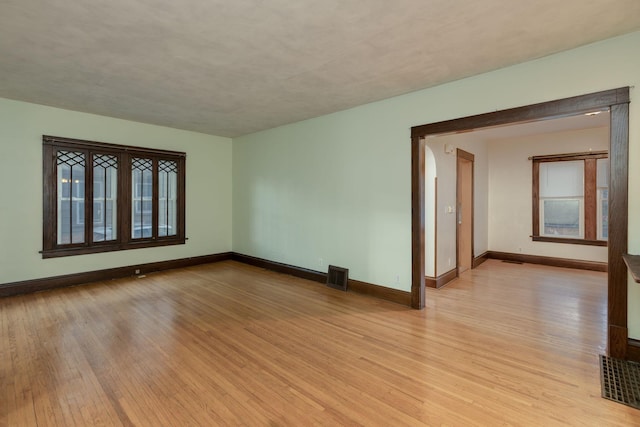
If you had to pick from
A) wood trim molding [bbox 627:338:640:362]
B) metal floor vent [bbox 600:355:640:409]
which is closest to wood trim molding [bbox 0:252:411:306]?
metal floor vent [bbox 600:355:640:409]

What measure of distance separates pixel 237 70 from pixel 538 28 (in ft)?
9.14

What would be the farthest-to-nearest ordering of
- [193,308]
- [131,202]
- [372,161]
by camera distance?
[131,202] → [372,161] → [193,308]

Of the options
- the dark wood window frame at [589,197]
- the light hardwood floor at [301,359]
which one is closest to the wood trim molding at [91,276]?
the light hardwood floor at [301,359]

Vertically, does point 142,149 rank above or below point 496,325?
above

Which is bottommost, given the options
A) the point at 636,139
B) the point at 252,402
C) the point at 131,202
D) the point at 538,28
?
the point at 252,402

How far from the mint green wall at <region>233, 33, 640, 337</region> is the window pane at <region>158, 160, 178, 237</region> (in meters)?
1.28

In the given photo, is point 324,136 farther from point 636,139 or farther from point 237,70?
point 636,139

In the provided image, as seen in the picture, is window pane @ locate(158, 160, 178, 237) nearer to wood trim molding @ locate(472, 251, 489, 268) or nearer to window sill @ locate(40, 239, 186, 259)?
window sill @ locate(40, 239, 186, 259)

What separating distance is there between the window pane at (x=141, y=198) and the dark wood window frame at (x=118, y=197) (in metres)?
0.06

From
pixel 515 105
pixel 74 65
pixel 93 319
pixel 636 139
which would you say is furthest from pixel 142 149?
pixel 636 139

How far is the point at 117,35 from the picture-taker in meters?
2.59

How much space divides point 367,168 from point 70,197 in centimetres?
468

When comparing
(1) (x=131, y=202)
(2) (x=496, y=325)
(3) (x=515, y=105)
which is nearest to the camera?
(3) (x=515, y=105)

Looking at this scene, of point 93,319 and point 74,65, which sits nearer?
point 74,65
